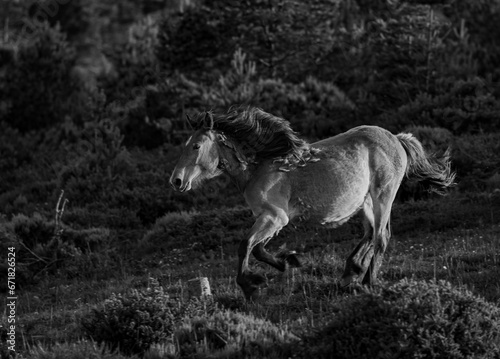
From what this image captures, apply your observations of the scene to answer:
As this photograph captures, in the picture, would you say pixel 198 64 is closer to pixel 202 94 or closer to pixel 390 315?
pixel 202 94

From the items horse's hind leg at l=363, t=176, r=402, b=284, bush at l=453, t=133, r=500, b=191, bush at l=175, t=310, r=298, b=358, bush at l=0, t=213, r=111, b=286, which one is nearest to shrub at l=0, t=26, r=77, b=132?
bush at l=0, t=213, r=111, b=286

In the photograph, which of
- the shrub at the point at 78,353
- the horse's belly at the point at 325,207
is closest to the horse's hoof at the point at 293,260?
the horse's belly at the point at 325,207

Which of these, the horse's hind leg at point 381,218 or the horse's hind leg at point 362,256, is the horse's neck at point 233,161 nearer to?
the horse's hind leg at point 362,256

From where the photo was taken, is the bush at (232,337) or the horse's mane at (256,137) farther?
the horse's mane at (256,137)

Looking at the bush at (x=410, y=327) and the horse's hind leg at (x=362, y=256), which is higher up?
the bush at (x=410, y=327)

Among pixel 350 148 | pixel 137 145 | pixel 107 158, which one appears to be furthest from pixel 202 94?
pixel 350 148

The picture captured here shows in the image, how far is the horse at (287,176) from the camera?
32.0 feet

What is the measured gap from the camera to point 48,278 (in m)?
15.4

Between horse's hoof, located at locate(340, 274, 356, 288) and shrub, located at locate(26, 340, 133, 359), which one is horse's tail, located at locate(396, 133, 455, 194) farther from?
shrub, located at locate(26, 340, 133, 359)

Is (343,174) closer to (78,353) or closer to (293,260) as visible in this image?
(293,260)

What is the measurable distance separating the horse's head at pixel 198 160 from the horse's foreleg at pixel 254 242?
0.79m

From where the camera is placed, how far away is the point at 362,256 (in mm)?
10656

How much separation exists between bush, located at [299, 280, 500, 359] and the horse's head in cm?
231

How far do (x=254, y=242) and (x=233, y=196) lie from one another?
974 cm
